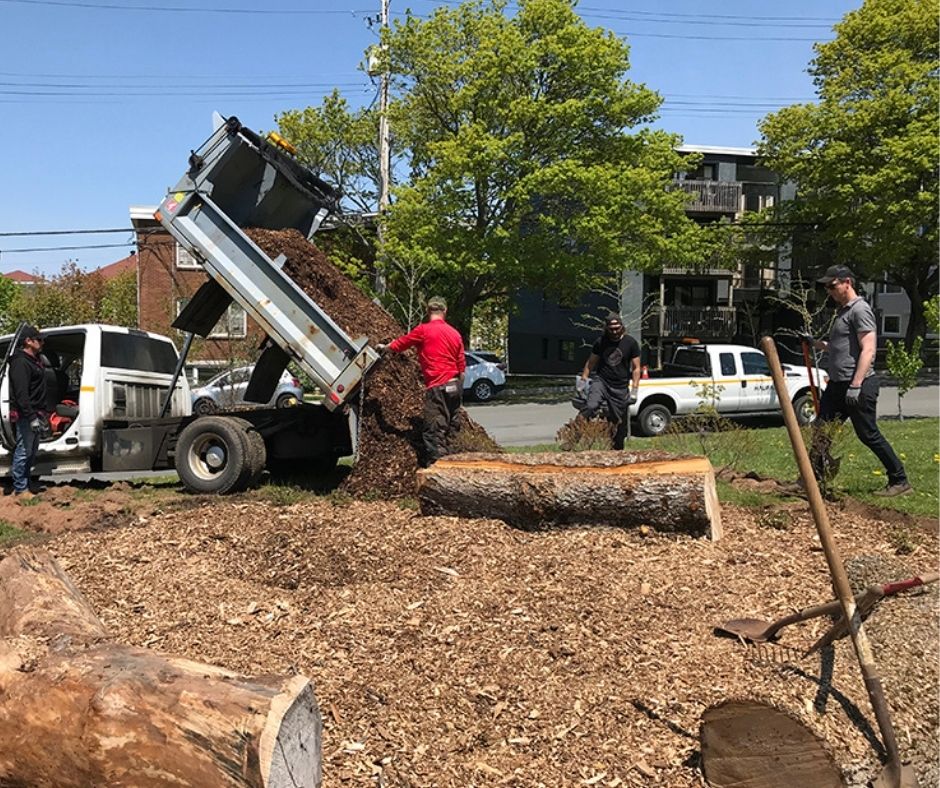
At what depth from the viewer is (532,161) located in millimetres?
22500

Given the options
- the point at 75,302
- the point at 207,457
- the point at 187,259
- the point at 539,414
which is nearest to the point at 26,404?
the point at 207,457

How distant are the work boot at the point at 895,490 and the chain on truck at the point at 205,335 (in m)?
4.58

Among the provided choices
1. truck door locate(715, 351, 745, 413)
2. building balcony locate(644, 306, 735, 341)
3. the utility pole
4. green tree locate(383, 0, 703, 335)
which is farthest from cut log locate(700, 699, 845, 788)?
building balcony locate(644, 306, 735, 341)

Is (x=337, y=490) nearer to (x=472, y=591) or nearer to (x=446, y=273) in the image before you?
(x=472, y=591)

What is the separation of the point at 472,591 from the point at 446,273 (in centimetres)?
1925

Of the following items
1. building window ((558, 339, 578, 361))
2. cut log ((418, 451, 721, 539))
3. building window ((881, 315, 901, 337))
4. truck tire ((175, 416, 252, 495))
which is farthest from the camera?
building window ((881, 315, 901, 337))

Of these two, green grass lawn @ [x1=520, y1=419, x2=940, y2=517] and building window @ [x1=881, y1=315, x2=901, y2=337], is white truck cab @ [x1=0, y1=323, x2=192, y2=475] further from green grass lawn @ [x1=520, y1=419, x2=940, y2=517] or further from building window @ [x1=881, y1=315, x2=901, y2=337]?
building window @ [x1=881, y1=315, x2=901, y2=337]

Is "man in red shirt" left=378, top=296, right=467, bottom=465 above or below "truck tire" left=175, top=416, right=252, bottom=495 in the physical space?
above

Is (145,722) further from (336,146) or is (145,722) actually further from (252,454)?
(336,146)

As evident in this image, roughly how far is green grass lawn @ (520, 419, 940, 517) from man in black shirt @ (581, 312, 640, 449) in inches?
26.9

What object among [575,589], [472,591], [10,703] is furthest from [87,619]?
[575,589]

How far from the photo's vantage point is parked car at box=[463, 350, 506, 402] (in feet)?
82.2

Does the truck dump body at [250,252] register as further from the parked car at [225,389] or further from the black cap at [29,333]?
the parked car at [225,389]

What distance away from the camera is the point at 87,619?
361cm
